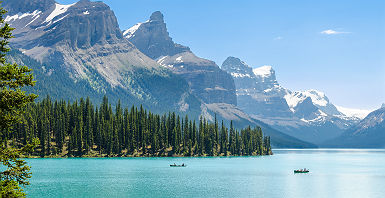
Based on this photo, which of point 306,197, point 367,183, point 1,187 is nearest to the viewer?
point 1,187

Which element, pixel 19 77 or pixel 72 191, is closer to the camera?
pixel 19 77

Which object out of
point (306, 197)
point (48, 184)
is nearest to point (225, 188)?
point (306, 197)

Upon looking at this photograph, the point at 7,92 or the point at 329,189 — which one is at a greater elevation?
the point at 7,92

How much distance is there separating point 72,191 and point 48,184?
14.5 m

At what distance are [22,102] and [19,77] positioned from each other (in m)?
1.83

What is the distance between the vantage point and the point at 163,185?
109562 mm

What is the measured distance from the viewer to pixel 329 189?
4218 inches

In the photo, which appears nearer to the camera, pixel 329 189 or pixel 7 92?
pixel 7 92

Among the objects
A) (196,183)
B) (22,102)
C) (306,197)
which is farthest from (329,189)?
(22,102)

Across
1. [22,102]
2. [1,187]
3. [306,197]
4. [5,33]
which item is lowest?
[306,197]

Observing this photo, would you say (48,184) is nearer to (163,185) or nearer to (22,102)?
(163,185)

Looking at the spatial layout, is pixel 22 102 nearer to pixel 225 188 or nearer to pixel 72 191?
pixel 72 191

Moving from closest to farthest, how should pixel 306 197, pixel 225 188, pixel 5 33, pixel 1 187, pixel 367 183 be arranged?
pixel 1 187
pixel 5 33
pixel 306 197
pixel 225 188
pixel 367 183

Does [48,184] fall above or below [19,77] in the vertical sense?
below
